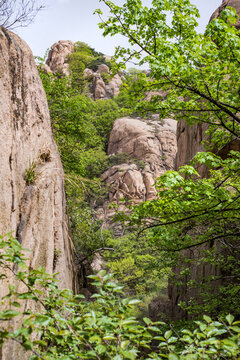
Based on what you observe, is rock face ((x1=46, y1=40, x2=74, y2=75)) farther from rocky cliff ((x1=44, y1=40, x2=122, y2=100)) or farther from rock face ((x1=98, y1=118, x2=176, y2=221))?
rock face ((x1=98, y1=118, x2=176, y2=221))

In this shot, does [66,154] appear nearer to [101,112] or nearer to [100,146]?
[100,146]

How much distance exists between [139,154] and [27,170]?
28804 millimetres

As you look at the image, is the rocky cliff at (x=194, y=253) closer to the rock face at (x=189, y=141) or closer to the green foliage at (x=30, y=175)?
the rock face at (x=189, y=141)

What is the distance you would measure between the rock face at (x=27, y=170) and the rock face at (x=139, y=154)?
75.6ft

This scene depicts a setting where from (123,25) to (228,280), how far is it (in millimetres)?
8027

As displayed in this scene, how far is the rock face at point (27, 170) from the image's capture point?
167 inches

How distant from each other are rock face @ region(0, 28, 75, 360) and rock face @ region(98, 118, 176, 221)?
23047 millimetres

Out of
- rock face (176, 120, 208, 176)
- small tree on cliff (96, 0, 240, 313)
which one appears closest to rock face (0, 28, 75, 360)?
small tree on cliff (96, 0, 240, 313)

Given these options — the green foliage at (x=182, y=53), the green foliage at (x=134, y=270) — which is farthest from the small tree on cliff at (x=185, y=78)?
the green foliage at (x=134, y=270)

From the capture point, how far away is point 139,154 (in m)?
33.3

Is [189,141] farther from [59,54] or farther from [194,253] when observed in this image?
[59,54]

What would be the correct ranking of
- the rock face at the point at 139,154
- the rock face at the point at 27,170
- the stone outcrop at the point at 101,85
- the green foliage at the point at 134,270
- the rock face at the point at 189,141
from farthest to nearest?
the stone outcrop at the point at 101,85
the rock face at the point at 139,154
the green foliage at the point at 134,270
the rock face at the point at 189,141
the rock face at the point at 27,170

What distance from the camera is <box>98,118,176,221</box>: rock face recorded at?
29922 mm

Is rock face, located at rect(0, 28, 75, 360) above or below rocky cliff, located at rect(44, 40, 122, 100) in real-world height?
below
